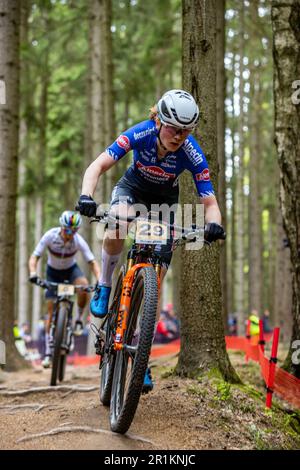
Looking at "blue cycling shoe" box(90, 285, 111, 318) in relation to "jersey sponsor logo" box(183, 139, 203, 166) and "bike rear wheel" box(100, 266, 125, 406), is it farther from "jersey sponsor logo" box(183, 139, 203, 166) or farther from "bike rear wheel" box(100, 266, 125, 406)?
"jersey sponsor logo" box(183, 139, 203, 166)

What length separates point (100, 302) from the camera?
584 centimetres

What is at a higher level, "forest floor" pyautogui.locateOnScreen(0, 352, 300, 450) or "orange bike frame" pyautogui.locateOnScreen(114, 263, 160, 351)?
"orange bike frame" pyautogui.locateOnScreen(114, 263, 160, 351)

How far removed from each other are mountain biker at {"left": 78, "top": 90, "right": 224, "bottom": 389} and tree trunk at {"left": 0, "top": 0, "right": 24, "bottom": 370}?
4525 mm

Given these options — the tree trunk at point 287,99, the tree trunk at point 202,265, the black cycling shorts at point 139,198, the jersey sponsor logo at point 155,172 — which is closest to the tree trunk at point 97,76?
the tree trunk at point 287,99

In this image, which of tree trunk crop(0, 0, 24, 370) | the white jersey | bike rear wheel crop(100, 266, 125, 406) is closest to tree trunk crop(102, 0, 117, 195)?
tree trunk crop(0, 0, 24, 370)

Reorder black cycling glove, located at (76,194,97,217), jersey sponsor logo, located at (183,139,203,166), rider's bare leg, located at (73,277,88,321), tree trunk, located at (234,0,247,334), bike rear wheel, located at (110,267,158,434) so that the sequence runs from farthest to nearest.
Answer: tree trunk, located at (234,0,247,334)
rider's bare leg, located at (73,277,88,321)
jersey sponsor logo, located at (183,139,203,166)
black cycling glove, located at (76,194,97,217)
bike rear wheel, located at (110,267,158,434)

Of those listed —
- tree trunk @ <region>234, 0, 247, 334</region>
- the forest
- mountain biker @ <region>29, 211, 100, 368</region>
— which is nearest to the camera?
the forest

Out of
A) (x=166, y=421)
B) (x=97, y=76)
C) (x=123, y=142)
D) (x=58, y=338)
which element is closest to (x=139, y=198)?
(x=123, y=142)

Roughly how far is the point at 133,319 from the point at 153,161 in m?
1.40

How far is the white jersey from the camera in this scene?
8953mm

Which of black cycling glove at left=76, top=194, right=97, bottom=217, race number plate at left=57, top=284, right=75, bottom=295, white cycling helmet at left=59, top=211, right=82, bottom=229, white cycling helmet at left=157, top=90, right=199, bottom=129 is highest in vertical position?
white cycling helmet at left=157, top=90, right=199, bottom=129

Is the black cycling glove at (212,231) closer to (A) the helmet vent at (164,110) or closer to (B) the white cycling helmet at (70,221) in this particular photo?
(A) the helmet vent at (164,110)

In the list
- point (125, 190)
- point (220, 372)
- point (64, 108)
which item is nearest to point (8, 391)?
point (220, 372)

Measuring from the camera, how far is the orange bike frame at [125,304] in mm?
4949
